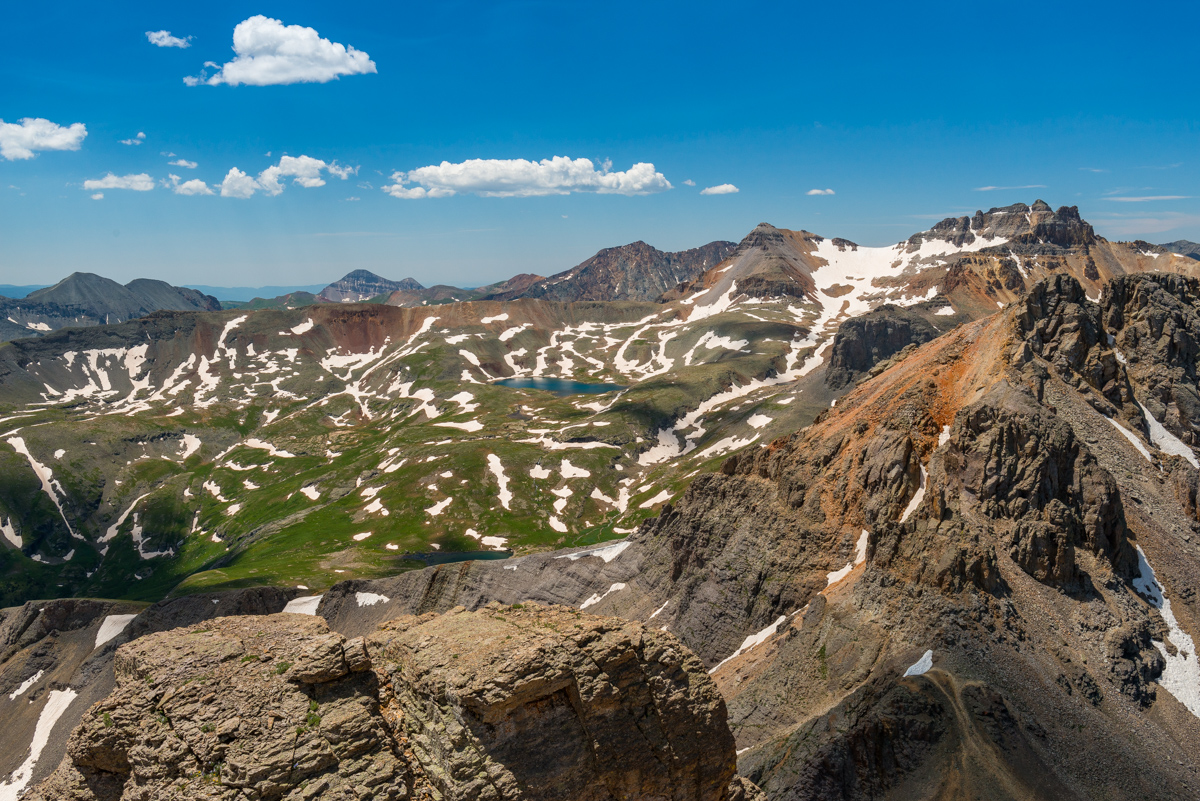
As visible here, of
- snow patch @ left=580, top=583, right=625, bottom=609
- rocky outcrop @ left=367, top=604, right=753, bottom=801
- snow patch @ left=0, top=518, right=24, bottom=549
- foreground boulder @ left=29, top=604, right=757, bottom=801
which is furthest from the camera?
snow patch @ left=0, top=518, right=24, bottom=549

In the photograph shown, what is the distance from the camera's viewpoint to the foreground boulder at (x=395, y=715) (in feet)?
49.6

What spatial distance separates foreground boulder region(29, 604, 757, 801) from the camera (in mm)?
15125

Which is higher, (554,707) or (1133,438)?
(554,707)

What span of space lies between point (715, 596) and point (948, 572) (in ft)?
79.1

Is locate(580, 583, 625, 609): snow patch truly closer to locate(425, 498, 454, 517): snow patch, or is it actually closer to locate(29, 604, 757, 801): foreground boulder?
locate(29, 604, 757, 801): foreground boulder

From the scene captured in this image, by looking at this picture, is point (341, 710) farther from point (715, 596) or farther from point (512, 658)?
point (715, 596)

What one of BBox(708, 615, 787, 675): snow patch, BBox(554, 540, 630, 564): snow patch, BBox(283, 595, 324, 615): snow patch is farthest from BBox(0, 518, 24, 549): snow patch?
BBox(708, 615, 787, 675): snow patch

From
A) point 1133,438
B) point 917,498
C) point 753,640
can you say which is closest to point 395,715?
point 753,640

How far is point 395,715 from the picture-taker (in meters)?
17.1

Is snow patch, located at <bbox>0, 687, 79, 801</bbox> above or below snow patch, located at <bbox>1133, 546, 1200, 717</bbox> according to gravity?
below

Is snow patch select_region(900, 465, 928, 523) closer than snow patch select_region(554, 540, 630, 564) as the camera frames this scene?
Yes

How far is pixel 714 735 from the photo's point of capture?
66.9ft

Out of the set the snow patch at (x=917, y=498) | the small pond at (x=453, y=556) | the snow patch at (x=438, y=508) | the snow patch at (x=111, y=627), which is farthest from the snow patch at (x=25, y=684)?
the snow patch at (x=917, y=498)

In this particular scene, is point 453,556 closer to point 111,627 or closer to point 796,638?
point 111,627
